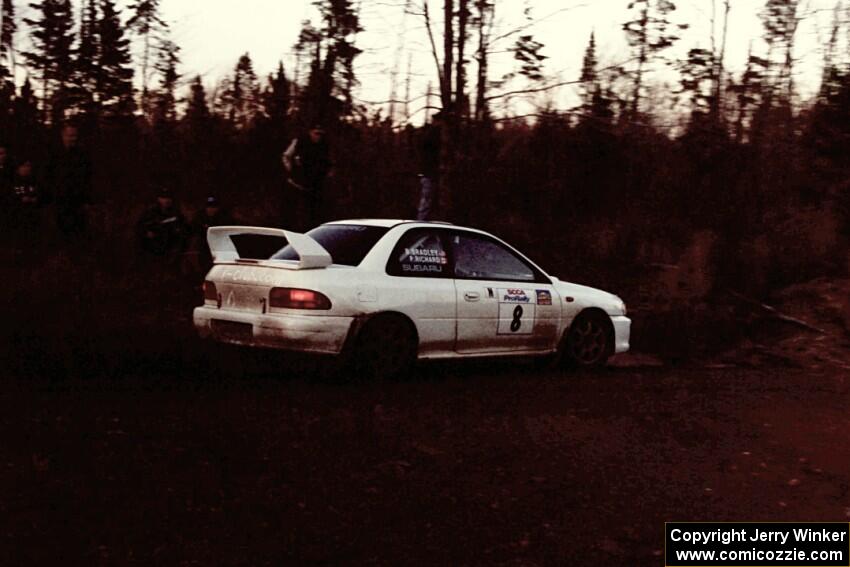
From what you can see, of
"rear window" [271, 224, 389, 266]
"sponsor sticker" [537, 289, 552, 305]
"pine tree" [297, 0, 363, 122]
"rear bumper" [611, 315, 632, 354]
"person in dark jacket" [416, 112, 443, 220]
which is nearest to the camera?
"rear window" [271, 224, 389, 266]

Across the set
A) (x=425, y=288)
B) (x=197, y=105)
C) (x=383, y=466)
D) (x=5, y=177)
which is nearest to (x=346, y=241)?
(x=425, y=288)

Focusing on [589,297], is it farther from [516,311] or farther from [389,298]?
[389,298]

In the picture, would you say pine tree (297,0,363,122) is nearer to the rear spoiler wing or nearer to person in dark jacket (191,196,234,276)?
person in dark jacket (191,196,234,276)

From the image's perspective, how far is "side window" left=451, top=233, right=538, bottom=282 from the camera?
28.9ft

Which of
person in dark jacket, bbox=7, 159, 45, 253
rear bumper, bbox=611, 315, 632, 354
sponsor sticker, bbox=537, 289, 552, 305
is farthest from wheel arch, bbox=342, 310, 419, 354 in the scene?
person in dark jacket, bbox=7, 159, 45, 253

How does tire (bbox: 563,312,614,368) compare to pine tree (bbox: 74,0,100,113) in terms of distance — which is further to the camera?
pine tree (bbox: 74,0,100,113)

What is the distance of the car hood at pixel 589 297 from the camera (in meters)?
9.59

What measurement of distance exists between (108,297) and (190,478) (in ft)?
22.9

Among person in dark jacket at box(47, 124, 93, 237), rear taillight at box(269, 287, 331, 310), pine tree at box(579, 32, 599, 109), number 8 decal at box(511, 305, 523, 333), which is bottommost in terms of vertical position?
number 8 decal at box(511, 305, 523, 333)

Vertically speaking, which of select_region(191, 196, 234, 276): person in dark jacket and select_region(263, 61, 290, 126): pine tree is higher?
select_region(263, 61, 290, 126): pine tree

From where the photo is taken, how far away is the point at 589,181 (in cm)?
2591

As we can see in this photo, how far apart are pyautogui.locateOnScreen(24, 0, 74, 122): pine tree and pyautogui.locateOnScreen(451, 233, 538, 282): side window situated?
21347 mm

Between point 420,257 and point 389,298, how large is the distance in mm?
613

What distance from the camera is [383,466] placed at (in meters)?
5.55
